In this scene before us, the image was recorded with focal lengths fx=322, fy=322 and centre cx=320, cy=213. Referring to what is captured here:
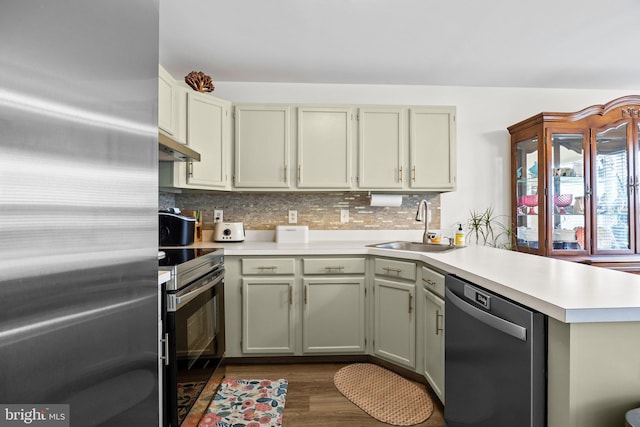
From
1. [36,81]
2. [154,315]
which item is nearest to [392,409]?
[154,315]

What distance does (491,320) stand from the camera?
111 cm

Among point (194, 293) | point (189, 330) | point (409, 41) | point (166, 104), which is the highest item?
point (409, 41)

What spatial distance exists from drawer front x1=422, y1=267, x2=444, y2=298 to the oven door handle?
130 centimetres

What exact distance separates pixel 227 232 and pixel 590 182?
3.14m

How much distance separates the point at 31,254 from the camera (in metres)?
0.28

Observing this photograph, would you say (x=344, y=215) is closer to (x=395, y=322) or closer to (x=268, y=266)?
(x=268, y=266)

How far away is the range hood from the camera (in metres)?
1.78

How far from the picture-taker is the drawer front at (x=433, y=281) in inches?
70.2

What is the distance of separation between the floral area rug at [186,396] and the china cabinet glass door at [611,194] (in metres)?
3.21

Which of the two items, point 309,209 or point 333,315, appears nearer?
point 333,315

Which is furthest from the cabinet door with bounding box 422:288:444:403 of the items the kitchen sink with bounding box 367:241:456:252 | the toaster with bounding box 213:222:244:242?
the toaster with bounding box 213:222:244:242

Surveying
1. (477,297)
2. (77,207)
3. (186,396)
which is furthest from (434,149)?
(77,207)

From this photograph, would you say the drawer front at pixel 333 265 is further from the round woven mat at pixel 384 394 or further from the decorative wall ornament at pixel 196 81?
the decorative wall ornament at pixel 196 81

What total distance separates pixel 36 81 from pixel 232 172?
2524 mm
